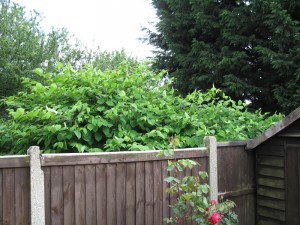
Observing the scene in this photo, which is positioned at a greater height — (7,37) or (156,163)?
(7,37)

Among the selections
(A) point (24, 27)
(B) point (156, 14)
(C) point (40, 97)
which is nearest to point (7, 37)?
(A) point (24, 27)

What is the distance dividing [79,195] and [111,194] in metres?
0.34

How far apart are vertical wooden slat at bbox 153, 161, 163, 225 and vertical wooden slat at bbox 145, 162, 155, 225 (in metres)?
0.05

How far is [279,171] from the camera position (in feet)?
15.0

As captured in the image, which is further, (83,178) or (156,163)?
(156,163)

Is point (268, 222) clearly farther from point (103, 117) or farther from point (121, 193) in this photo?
point (103, 117)

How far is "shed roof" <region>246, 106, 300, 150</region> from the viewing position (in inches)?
165

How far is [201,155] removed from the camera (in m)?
4.16

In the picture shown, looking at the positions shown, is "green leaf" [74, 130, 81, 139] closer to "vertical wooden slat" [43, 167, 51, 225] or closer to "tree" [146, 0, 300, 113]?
"vertical wooden slat" [43, 167, 51, 225]

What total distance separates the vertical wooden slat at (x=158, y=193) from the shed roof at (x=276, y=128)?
164 cm

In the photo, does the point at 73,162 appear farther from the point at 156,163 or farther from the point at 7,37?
the point at 7,37

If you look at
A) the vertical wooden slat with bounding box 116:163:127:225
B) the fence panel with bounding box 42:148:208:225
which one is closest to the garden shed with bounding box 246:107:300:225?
the fence panel with bounding box 42:148:208:225

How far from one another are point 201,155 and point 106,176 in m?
1.29

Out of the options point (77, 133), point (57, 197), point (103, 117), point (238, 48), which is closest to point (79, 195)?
point (57, 197)
